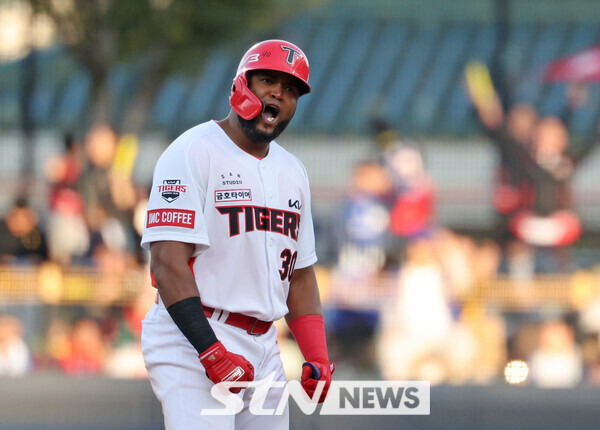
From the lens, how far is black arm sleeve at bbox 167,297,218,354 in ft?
11.4

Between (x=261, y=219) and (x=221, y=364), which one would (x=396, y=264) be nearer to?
(x=261, y=219)

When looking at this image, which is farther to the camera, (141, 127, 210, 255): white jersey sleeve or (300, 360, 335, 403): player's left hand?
(300, 360, 335, 403): player's left hand

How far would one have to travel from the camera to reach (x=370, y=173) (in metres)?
9.23

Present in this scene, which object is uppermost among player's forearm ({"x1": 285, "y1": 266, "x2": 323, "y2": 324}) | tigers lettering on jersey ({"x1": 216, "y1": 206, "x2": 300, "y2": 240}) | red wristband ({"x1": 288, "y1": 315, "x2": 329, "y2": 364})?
tigers lettering on jersey ({"x1": 216, "y1": 206, "x2": 300, "y2": 240})

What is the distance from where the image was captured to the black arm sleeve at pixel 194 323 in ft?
11.4

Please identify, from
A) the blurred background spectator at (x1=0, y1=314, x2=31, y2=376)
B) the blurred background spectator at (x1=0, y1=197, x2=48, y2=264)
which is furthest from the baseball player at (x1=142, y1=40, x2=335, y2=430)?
the blurred background spectator at (x1=0, y1=197, x2=48, y2=264)

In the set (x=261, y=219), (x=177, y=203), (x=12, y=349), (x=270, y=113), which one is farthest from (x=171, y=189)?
(x=12, y=349)

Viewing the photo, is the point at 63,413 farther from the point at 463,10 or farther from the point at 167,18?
the point at 463,10

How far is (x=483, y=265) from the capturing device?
931cm

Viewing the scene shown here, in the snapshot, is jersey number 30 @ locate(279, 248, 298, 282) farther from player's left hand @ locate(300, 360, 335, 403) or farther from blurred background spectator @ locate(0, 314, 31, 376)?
blurred background spectator @ locate(0, 314, 31, 376)

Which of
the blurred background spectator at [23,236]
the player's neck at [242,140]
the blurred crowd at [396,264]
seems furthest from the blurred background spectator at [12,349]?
the player's neck at [242,140]

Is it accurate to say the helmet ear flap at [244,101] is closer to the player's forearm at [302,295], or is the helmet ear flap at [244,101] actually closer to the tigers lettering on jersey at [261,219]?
the tigers lettering on jersey at [261,219]

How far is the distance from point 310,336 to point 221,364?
2.08 feet

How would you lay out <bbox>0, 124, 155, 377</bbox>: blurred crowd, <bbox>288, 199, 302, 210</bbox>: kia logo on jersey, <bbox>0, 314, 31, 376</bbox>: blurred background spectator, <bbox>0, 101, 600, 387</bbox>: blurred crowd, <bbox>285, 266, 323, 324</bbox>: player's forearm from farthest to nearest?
<bbox>0, 124, 155, 377</bbox>: blurred crowd
<bbox>0, 101, 600, 387</bbox>: blurred crowd
<bbox>0, 314, 31, 376</bbox>: blurred background spectator
<bbox>285, 266, 323, 324</bbox>: player's forearm
<bbox>288, 199, 302, 210</bbox>: kia logo on jersey
